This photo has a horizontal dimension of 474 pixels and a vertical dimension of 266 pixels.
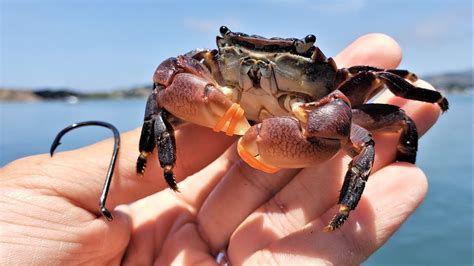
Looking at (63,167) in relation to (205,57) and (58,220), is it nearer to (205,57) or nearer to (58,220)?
(58,220)

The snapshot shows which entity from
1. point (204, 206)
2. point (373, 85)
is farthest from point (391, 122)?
point (204, 206)

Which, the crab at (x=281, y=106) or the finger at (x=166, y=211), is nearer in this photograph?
the crab at (x=281, y=106)

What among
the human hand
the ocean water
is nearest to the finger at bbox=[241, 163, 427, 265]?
the human hand

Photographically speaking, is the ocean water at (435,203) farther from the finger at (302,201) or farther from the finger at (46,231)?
the finger at (46,231)

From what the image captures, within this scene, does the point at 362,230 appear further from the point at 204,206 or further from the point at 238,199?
the point at 204,206

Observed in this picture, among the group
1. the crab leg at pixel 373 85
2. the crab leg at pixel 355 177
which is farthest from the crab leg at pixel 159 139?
the crab leg at pixel 373 85

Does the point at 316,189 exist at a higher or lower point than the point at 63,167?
higher

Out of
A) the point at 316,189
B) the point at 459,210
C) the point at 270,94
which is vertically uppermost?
the point at 270,94

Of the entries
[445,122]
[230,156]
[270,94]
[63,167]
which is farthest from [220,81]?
[445,122]
